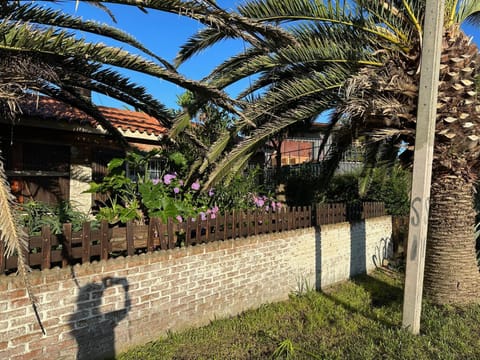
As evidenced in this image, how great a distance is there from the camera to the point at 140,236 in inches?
161

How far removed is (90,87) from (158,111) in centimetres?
105

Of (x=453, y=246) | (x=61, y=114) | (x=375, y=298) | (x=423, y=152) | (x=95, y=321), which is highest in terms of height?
(x=61, y=114)

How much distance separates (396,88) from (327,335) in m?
3.47

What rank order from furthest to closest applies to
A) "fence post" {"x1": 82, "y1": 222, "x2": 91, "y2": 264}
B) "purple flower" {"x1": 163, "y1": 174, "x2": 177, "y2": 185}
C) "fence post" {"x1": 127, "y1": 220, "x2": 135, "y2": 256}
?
"purple flower" {"x1": 163, "y1": 174, "x2": 177, "y2": 185} → "fence post" {"x1": 127, "y1": 220, "x2": 135, "y2": 256} → "fence post" {"x1": 82, "y1": 222, "x2": 91, "y2": 264}

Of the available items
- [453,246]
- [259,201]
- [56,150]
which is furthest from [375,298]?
[56,150]

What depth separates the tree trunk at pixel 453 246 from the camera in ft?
17.1

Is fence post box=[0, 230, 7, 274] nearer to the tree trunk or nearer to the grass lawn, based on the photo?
the grass lawn

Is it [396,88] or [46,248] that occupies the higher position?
[396,88]

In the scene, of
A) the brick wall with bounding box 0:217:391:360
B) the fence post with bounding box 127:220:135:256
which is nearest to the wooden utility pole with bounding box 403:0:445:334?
the brick wall with bounding box 0:217:391:360

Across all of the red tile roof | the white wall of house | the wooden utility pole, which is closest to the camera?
the wooden utility pole

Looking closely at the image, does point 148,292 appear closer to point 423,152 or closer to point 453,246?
point 423,152

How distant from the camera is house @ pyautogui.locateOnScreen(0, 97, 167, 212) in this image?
605 cm

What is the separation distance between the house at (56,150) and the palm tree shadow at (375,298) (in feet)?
13.2

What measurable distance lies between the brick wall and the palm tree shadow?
2.70ft
